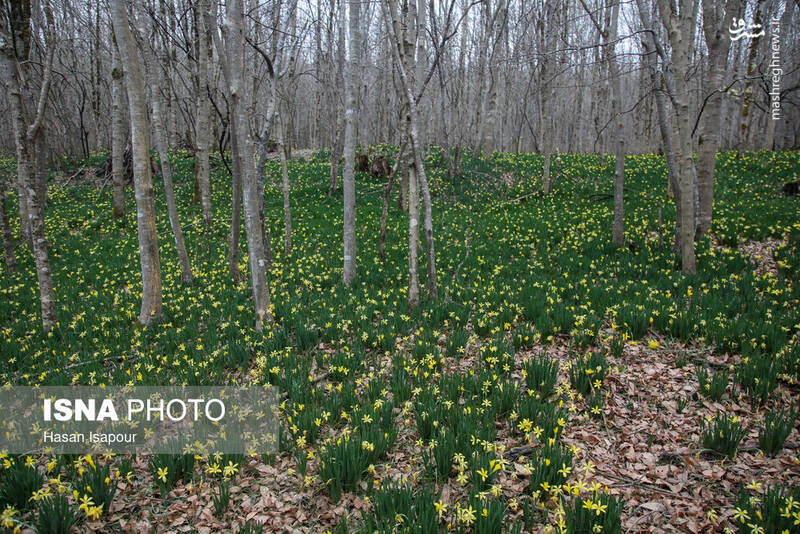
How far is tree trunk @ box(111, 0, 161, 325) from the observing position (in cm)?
500

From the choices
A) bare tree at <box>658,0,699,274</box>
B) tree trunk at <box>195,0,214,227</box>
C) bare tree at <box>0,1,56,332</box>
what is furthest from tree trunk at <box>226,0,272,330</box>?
bare tree at <box>658,0,699,274</box>

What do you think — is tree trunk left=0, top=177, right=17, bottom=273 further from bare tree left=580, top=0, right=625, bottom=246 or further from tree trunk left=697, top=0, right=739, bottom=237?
tree trunk left=697, top=0, right=739, bottom=237

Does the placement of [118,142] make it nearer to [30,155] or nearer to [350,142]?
[30,155]

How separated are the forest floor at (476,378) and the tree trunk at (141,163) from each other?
39 cm

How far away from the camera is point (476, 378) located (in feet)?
12.9

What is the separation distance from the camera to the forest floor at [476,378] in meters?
2.57

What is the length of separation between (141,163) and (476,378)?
16.6ft

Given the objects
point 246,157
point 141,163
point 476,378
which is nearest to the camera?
point 476,378

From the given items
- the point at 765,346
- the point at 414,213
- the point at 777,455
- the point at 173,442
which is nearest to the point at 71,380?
the point at 173,442

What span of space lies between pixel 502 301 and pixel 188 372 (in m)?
4.00

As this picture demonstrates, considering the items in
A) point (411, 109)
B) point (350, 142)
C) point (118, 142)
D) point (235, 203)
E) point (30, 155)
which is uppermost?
point (118, 142)

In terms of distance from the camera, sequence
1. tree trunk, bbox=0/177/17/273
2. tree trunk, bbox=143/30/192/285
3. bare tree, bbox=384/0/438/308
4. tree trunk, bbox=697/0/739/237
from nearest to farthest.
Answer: bare tree, bbox=384/0/438/308 < tree trunk, bbox=143/30/192/285 < tree trunk, bbox=697/0/739/237 < tree trunk, bbox=0/177/17/273

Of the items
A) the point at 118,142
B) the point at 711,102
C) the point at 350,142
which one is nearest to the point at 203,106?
the point at 350,142

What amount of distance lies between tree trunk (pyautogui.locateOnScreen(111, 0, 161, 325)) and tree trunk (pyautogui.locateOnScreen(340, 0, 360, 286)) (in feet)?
9.02
